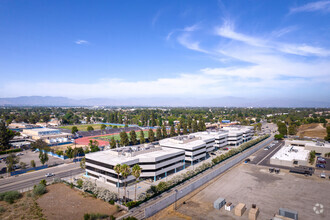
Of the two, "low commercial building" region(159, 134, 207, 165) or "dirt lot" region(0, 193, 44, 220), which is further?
"low commercial building" region(159, 134, 207, 165)

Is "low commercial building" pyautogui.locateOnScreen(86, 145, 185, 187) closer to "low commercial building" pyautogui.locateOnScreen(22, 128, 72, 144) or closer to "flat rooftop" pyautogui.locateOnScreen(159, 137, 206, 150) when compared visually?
"flat rooftop" pyautogui.locateOnScreen(159, 137, 206, 150)

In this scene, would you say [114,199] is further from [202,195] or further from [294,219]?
[294,219]

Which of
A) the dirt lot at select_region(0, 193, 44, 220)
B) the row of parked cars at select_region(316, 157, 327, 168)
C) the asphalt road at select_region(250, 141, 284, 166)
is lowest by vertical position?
the asphalt road at select_region(250, 141, 284, 166)

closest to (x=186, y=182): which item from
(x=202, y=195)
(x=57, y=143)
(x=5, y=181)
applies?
(x=202, y=195)

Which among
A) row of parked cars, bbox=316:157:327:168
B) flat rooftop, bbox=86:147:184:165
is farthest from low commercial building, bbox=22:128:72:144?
row of parked cars, bbox=316:157:327:168

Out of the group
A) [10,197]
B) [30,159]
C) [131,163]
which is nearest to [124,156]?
[131,163]

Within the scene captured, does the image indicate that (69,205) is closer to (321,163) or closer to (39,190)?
(39,190)

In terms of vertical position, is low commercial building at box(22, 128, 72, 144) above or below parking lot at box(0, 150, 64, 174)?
above
